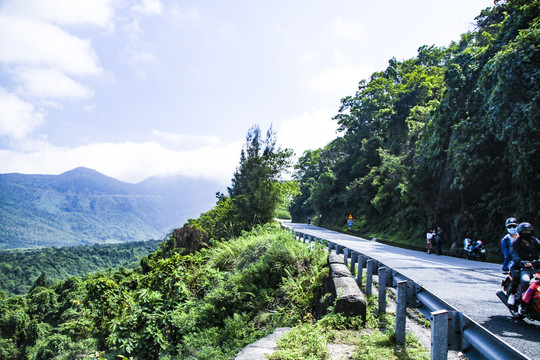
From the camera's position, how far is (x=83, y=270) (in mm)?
114000

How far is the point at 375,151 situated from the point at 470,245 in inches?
1010

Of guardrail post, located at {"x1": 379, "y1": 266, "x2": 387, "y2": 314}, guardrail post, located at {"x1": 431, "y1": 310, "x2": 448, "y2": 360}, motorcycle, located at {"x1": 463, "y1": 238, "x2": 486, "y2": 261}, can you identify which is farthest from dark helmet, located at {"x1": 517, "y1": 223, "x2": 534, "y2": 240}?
motorcycle, located at {"x1": 463, "y1": 238, "x2": 486, "y2": 261}

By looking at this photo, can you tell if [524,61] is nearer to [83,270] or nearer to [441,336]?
[441,336]

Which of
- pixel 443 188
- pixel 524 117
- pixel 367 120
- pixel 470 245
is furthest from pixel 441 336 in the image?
pixel 367 120

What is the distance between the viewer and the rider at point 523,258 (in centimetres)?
503

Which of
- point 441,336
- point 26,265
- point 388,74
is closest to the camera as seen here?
point 441,336

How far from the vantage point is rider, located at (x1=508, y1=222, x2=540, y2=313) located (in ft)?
16.5

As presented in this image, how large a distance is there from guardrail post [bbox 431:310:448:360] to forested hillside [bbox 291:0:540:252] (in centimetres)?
1261

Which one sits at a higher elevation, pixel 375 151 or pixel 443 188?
pixel 375 151

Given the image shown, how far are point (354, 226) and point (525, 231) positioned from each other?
31396 mm

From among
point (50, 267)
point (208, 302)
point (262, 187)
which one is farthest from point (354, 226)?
point (50, 267)

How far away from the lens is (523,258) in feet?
17.9

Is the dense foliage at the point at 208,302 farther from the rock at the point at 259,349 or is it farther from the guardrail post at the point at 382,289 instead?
the guardrail post at the point at 382,289

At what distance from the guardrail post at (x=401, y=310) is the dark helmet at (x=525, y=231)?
278 centimetres
